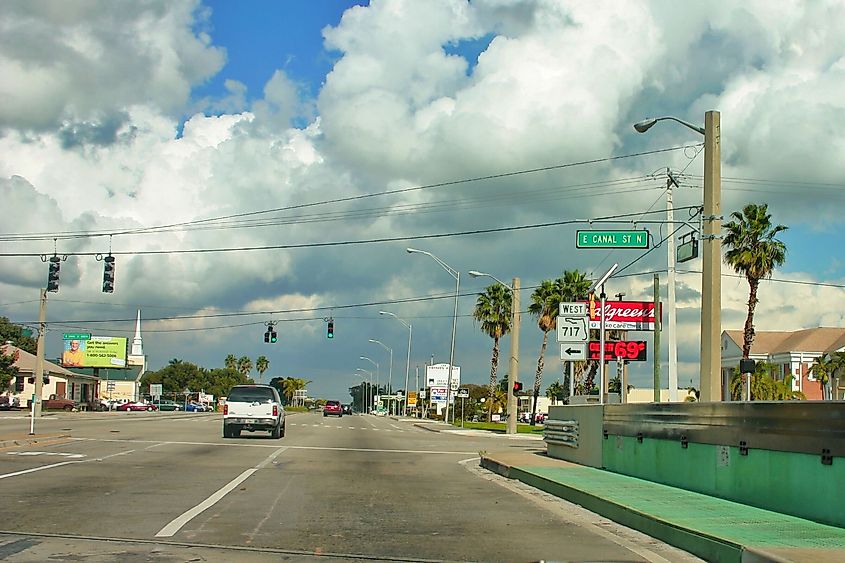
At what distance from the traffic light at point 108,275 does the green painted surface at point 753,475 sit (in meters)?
21.9

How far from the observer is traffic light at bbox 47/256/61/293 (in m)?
34.8

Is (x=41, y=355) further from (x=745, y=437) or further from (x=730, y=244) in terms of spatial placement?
(x=745, y=437)

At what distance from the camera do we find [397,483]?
18.9 meters

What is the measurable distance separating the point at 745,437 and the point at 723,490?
1.15m

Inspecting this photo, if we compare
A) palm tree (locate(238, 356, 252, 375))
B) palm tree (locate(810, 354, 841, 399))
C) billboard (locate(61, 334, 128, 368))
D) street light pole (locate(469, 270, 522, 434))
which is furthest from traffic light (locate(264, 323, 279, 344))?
palm tree (locate(238, 356, 252, 375))

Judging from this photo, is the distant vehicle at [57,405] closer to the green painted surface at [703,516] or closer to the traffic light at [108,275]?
the traffic light at [108,275]

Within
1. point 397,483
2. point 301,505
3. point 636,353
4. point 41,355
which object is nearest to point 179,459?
point 397,483

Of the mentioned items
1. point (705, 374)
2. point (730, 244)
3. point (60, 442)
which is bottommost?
point (60, 442)

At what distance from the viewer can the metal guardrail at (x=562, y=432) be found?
880 inches

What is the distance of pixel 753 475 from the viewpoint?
12.8 m

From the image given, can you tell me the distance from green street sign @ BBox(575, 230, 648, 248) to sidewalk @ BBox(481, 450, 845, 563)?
6.47m

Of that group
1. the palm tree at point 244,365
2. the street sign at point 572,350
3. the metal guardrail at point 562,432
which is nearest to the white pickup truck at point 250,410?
the street sign at point 572,350

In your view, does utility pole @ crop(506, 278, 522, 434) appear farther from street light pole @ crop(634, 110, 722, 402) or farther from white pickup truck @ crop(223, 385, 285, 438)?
street light pole @ crop(634, 110, 722, 402)

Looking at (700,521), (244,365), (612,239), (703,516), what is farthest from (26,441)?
(244,365)
